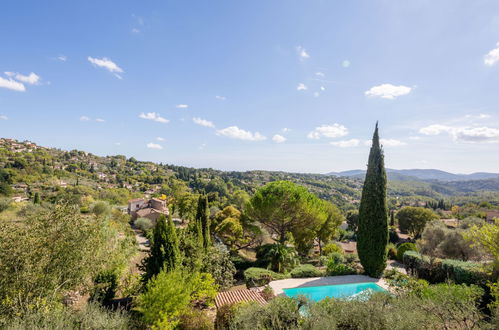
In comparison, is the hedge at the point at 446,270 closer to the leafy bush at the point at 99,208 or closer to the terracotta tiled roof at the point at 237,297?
the terracotta tiled roof at the point at 237,297

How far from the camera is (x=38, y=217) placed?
7871mm

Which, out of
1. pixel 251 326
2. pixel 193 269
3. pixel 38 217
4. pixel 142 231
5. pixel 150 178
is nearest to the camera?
pixel 251 326

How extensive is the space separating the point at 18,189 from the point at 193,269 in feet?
200

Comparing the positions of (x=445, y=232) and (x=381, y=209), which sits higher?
(x=381, y=209)

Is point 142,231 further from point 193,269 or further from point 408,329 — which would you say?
point 408,329

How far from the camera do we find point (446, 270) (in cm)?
1323

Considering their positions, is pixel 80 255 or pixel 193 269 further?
pixel 193 269

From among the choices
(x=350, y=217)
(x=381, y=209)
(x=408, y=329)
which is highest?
(x=381, y=209)

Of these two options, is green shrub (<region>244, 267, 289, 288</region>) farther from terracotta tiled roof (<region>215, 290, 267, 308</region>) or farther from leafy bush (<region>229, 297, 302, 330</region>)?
leafy bush (<region>229, 297, 302, 330</region>)

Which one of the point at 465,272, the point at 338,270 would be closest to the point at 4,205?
the point at 338,270

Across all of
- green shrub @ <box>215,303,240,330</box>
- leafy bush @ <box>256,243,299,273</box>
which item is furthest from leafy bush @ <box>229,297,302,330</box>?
leafy bush @ <box>256,243,299,273</box>

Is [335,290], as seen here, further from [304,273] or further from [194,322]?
[194,322]

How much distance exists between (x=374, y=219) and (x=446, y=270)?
4354 mm

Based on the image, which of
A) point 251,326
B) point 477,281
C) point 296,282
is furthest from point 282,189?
point 251,326
